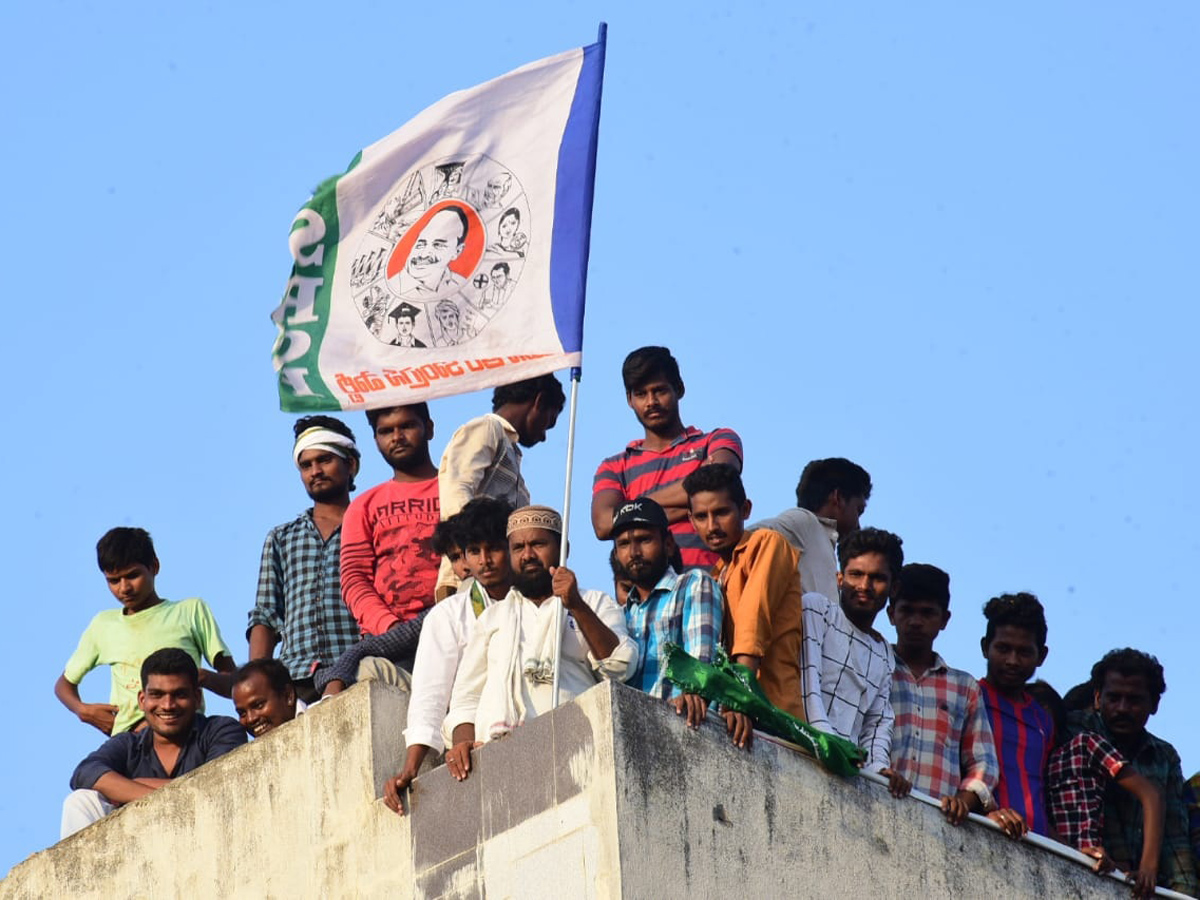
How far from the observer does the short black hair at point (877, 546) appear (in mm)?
12828

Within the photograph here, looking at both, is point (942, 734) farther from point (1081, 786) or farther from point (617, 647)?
point (617, 647)

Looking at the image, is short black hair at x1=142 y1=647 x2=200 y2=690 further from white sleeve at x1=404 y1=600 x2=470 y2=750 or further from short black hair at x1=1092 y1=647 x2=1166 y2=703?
short black hair at x1=1092 y1=647 x2=1166 y2=703

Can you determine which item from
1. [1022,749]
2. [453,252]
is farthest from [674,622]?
[453,252]

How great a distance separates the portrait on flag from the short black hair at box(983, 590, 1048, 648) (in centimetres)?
270

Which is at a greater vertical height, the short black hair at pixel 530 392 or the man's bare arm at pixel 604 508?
the short black hair at pixel 530 392

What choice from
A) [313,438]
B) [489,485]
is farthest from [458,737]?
[313,438]

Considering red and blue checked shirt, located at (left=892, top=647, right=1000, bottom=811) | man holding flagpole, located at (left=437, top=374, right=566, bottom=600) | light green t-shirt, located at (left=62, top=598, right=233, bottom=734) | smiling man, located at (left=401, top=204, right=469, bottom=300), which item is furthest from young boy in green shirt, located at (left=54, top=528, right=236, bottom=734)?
red and blue checked shirt, located at (left=892, top=647, right=1000, bottom=811)

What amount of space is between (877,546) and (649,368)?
Answer: 1968mm

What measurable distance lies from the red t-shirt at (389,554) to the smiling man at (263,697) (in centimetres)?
56

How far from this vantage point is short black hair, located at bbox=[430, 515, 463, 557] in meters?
12.2

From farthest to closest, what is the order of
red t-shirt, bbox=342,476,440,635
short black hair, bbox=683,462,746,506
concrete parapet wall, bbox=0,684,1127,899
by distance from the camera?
1. red t-shirt, bbox=342,476,440,635
2. short black hair, bbox=683,462,746,506
3. concrete parapet wall, bbox=0,684,1127,899

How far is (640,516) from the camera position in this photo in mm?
12008

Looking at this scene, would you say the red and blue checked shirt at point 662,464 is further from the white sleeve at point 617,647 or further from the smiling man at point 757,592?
the white sleeve at point 617,647

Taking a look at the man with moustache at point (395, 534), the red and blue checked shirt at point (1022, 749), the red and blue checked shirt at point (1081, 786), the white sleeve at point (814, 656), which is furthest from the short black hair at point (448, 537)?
the red and blue checked shirt at point (1081, 786)
